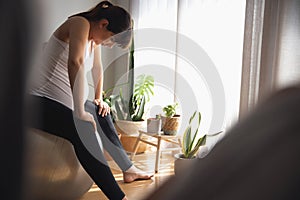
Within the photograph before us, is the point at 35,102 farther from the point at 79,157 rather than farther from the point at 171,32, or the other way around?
the point at 171,32

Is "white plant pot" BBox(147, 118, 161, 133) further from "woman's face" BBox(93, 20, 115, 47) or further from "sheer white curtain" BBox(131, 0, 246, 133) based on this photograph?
"woman's face" BBox(93, 20, 115, 47)

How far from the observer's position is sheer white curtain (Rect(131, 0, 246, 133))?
292 centimetres

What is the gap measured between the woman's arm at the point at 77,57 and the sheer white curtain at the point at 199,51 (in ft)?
3.32

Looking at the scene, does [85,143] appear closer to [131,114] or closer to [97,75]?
[97,75]

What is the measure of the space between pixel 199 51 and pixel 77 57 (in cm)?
140

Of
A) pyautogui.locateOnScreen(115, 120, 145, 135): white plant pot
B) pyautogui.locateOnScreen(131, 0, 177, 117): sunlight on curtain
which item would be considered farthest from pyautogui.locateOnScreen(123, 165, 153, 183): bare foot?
pyautogui.locateOnScreen(131, 0, 177, 117): sunlight on curtain

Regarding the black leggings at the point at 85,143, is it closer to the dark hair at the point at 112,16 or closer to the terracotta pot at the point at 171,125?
the dark hair at the point at 112,16

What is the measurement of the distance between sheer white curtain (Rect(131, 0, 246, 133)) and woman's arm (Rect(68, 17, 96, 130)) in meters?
1.01

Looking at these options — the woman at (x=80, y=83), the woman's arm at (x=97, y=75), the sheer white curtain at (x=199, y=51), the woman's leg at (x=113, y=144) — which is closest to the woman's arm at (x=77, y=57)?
the woman at (x=80, y=83)

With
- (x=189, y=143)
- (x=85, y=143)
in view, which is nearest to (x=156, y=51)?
(x=189, y=143)

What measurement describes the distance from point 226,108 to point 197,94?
36 centimetres

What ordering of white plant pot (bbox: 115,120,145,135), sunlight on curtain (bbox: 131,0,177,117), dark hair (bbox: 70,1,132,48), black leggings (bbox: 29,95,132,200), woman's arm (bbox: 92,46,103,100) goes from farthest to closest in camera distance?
1. sunlight on curtain (bbox: 131,0,177,117)
2. white plant pot (bbox: 115,120,145,135)
3. woman's arm (bbox: 92,46,103,100)
4. dark hair (bbox: 70,1,132,48)
5. black leggings (bbox: 29,95,132,200)

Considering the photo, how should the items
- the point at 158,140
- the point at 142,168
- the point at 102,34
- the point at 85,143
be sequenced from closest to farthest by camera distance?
the point at 85,143 → the point at 102,34 → the point at 158,140 → the point at 142,168

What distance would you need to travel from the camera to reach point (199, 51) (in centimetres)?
325
